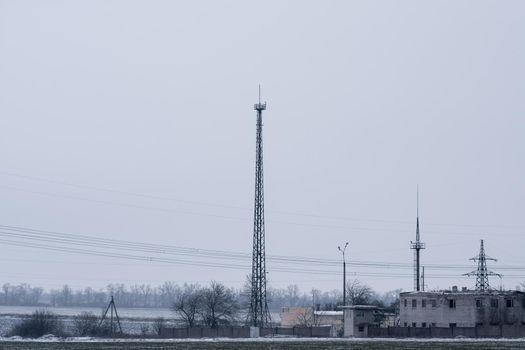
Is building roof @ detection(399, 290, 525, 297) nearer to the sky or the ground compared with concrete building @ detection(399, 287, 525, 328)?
nearer to the sky

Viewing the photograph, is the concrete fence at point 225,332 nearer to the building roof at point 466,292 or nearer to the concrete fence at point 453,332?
the concrete fence at point 453,332

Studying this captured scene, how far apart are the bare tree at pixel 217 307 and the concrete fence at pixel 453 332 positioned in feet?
111

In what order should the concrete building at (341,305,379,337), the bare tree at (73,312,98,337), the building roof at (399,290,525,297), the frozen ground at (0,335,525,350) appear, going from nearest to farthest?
the frozen ground at (0,335,525,350), the bare tree at (73,312,98,337), the concrete building at (341,305,379,337), the building roof at (399,290,525,297)

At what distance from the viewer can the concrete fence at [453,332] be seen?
106 metres

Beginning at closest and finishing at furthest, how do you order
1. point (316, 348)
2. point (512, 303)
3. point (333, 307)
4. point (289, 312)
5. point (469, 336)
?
point (316, 348) < point (469, 336) < point (512, 303) < point (289, 312) < point (333, 307)

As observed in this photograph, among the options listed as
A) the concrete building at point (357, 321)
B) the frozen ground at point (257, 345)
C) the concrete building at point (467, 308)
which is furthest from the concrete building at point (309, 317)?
the frozen ground at point (257, 345)

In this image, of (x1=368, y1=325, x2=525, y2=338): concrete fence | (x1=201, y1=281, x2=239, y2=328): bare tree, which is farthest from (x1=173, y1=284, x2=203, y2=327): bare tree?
(x1=368, y1=325, x2=525, y2=338): concrete fence

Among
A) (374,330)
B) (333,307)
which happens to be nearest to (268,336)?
(374,330)

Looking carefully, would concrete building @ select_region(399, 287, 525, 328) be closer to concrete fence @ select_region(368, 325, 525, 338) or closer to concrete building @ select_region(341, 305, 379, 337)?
concrete building @ select_region(341, 305, 379, 337)

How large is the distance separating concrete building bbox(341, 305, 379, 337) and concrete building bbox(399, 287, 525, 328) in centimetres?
1052

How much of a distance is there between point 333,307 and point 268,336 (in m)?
84.1

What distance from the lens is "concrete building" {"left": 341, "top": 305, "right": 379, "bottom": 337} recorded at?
381 feet

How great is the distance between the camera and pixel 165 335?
4257 inches

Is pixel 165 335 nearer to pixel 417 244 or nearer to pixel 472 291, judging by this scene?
pixel 472 291
